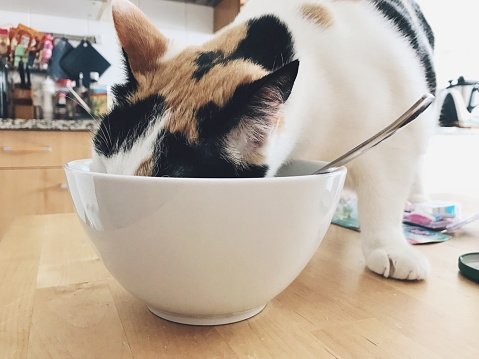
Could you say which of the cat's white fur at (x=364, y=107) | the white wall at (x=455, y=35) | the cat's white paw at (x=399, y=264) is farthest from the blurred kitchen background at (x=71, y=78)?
the cat's white paw at (x=399, y=264)

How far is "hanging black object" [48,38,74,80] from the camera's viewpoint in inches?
108

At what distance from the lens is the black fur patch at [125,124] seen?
18.3 inches

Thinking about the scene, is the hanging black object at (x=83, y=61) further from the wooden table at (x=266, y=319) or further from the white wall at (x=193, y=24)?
the wooden table at (x=266, y=319)

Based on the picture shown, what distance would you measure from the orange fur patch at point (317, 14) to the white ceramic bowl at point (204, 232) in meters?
0.41

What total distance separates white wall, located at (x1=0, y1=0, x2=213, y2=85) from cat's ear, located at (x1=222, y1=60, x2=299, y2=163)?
2.35 metres

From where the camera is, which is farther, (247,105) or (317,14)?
(317,14)

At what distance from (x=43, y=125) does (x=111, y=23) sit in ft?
3.12

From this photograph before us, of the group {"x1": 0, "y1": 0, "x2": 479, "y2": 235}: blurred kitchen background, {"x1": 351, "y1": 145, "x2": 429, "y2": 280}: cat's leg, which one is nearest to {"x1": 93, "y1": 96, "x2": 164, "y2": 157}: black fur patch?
{"x1": 351, "y1": 145, "x2": 429, "y2": 280}: cat's leg

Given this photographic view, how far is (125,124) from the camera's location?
49 cm

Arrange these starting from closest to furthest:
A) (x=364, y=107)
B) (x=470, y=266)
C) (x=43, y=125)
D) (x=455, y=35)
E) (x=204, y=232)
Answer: (x=204, y=232)
(x=470, y=266)
(x=364, y=107)
(x=455, y=35)
(x=43, y=125)

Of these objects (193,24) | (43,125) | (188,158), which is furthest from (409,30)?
(193,24)

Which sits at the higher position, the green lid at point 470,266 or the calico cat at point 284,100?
the calico cat at point 284,100

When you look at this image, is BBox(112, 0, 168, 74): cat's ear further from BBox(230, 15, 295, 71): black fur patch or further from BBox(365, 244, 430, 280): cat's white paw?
BBox(365, 244, 430, 280): cat's white paw

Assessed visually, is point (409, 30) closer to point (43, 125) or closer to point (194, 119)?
point (194, 119)
